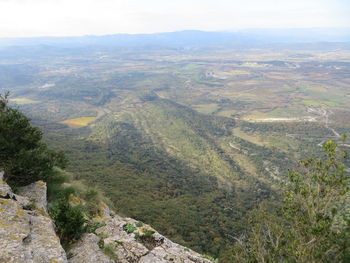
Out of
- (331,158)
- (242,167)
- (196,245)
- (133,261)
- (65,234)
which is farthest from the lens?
(242,167)

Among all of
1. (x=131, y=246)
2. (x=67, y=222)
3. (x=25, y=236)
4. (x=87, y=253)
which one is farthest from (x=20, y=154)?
(x=131, y=246)

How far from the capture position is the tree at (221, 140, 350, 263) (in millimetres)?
11758

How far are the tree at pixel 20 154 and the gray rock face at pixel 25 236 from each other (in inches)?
143

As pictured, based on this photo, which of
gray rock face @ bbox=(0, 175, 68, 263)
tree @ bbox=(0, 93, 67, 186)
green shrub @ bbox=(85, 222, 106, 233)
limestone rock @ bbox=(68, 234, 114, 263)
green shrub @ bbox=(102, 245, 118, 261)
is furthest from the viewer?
tree @ bbox=(0, 93, 67, 186)

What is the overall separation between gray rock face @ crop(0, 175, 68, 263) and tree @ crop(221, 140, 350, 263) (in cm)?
1038

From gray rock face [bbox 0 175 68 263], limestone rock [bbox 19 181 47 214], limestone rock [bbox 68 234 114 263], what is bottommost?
limestone rock [bbox 68 234 114 263]

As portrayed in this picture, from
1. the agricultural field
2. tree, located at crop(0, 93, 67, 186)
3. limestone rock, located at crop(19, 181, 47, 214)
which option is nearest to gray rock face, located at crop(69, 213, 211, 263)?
limestone rock, located at crop(19, 181, 47, 214)

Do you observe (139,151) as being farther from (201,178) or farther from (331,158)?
(331,158)

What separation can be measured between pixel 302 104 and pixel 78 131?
491 feet

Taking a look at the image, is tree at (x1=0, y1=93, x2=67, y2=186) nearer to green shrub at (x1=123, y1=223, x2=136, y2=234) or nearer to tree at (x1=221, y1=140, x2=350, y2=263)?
green shrub at (x1=123, y1=223, x2=136, y2=234)

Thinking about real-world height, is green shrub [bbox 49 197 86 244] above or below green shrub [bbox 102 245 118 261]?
above

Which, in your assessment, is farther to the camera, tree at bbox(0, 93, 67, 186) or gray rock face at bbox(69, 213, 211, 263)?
tree at bbox(0, 93, 67, 186)

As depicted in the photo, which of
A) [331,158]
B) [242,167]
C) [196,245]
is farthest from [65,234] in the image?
[242,167]

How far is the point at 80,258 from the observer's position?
31.7 ft
